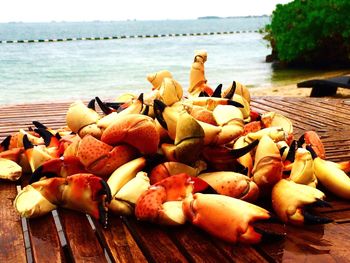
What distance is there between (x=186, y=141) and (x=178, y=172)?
0.43ft

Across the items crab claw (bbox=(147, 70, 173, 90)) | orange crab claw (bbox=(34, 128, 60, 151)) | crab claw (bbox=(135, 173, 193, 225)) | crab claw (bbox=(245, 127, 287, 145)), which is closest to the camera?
crab claw (bbox=(135, 173, 193, 225))

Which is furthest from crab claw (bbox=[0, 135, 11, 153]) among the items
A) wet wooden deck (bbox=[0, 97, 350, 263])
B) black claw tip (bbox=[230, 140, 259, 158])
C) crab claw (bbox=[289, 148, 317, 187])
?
crab claw (bbox=[289, 148, 317, 187])

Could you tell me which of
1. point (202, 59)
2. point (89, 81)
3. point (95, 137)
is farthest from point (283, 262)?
point (89, 81)

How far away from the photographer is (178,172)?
1.69 metres

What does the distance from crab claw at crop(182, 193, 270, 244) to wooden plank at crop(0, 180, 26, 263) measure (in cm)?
54

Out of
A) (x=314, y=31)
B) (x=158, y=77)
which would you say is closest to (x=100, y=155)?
(x=158, y=77)

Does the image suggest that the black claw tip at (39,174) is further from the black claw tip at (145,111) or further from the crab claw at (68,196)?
the black claw tip at (145,111)

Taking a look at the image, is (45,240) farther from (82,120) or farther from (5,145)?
(5,145)

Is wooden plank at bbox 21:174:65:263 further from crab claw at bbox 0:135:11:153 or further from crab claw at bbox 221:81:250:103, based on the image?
crab claw at bbox 221:81:250:103

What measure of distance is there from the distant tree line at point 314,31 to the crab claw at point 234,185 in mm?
18588

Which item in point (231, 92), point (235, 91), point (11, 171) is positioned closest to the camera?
point (11, 171)

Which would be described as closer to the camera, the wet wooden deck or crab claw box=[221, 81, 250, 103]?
the wet wooden deck

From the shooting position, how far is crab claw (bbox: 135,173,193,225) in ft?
5.05

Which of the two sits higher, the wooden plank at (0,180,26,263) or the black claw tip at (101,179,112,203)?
the black claw tip at (101,179,112,203)
